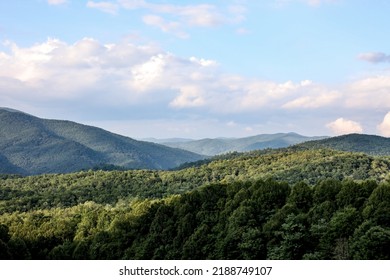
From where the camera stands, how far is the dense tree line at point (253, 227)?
41.2 m

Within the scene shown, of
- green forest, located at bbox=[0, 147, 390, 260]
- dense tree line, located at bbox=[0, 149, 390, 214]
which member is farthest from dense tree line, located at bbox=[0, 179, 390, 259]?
dense tree line, located at bbox=[0, 149, 390, 214]

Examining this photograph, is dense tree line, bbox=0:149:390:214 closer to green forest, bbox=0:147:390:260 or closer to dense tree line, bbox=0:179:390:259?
green forest, bbox=0:147:390:260

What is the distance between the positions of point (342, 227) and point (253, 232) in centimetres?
809

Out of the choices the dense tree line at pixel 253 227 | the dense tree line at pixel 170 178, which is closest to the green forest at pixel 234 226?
the dense tree line at pixel 253 227

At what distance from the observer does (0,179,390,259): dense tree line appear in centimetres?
4122

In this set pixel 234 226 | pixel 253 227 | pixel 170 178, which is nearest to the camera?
pixel 253 227

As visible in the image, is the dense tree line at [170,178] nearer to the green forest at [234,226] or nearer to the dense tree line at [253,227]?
the green forest at [234,226]

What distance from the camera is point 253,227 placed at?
1876 inches

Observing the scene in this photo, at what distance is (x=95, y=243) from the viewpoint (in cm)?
6391

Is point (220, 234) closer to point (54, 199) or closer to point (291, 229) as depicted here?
point (291, 229)

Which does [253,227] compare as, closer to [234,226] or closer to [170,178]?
[234,226]

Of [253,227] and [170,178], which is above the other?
[170,178]

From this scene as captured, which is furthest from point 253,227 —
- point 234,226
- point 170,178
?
point 170,178

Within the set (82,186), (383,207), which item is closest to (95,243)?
(383,207)
